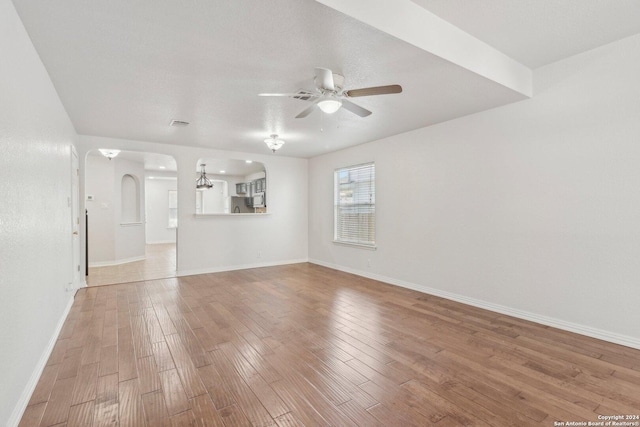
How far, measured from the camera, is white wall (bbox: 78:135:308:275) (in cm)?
580

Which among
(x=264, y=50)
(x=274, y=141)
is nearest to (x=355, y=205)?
(x=274, y=141)

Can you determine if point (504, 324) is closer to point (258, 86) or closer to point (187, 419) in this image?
point (187, 419)

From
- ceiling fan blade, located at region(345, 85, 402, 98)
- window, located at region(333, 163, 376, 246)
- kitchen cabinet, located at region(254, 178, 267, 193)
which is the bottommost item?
window, located at region(333, 163, 376, 246)

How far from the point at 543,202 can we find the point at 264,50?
3.26 meters

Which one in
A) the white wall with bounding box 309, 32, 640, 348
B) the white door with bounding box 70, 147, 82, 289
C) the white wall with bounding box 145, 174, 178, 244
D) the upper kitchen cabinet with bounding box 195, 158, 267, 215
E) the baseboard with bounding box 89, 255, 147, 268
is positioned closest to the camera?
the white wall with bounding box 309, 32, 640, 348

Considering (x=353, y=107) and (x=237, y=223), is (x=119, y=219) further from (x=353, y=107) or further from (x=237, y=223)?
(x=353, y=107)

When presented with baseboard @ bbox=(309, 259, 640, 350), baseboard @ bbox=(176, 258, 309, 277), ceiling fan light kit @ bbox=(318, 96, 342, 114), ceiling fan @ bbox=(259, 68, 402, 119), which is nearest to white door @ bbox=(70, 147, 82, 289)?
baseboard @ bbox=(176, 258, 309, 277)

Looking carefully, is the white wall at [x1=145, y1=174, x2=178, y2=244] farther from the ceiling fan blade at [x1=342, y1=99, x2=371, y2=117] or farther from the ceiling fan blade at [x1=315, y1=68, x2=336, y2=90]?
the ceiling fan blade at [x1=315, y1=68, x2=336, y2=90]

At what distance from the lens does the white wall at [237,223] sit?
19.0 ft

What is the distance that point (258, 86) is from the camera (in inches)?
121

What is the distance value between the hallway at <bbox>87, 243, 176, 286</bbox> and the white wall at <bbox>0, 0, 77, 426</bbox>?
262 cm

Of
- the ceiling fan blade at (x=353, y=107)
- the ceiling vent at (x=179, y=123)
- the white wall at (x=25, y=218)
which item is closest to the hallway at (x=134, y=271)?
the white wall at (x=25, y=218)

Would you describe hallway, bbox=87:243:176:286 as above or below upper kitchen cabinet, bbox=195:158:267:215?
below

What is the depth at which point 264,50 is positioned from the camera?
2404mm
